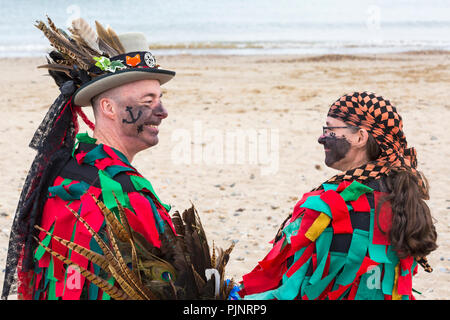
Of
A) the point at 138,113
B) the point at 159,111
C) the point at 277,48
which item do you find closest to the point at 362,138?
the point at 159,111

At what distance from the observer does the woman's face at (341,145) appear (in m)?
3.13

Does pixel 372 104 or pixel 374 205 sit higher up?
pixel 372 104

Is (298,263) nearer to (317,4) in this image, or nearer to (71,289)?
(71,289)

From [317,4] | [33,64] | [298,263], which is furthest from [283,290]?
[317,4]

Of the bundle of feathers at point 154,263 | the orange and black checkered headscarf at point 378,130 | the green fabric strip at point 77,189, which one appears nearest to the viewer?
the bundle of feathers at point 154,263

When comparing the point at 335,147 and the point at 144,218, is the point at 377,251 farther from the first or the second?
the point at 144,218

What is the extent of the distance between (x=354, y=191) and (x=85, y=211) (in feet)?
4.68

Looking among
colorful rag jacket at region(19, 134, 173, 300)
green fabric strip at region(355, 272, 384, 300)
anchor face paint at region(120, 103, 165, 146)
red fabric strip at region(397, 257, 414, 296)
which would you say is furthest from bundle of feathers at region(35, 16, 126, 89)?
red fabric strip at region(397, 257, 414, 296)

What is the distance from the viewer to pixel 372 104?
3.05m

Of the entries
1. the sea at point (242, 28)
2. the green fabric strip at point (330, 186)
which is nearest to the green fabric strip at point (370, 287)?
the green fabric strip at point (330, 186)

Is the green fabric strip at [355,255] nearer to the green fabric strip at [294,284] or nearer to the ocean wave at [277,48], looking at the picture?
the green fabric strip at [294,284]

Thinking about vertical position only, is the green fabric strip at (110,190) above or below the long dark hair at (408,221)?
above

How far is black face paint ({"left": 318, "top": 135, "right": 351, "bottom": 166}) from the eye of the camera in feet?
10.3

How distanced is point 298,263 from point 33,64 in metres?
24.6
